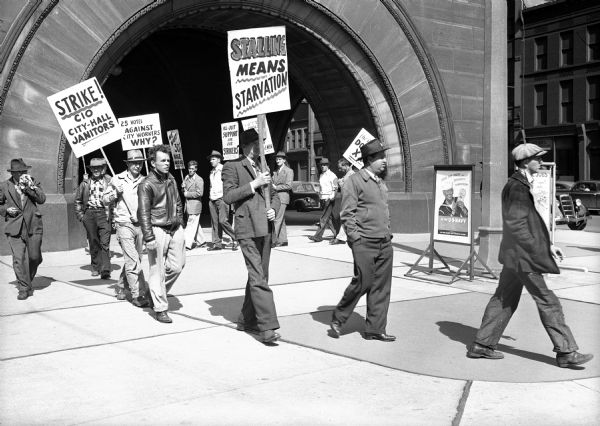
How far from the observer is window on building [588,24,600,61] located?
42531mm

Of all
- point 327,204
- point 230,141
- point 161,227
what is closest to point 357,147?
point 327,204

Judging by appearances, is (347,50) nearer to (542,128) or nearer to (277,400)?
(277,400)

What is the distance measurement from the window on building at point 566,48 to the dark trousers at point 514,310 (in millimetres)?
42374

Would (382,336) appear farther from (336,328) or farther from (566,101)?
(566,101)

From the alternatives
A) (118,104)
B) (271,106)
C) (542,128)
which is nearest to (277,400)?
(271,106)

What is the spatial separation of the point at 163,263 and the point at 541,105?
43701 millimetres

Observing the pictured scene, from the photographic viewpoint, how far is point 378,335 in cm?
683

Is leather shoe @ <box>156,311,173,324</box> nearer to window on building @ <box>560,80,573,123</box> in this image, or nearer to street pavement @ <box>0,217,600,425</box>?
street pavement @ <box>0,217,600,425</box>

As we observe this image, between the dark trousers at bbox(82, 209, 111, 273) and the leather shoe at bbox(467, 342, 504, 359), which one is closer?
the leather shoe at bbox(467, 342, 504, 359)

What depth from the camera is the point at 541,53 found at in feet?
154

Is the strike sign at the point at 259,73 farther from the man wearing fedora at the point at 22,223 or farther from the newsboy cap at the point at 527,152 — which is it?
the man wearing fedora at the point at 22,223

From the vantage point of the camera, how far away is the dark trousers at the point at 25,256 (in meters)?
8.92

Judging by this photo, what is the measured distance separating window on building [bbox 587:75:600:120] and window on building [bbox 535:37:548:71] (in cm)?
395

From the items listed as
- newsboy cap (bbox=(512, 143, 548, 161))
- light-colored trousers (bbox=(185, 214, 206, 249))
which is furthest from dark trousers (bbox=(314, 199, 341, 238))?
newsboy cap (bbox=(512, 143, 548, 161))
